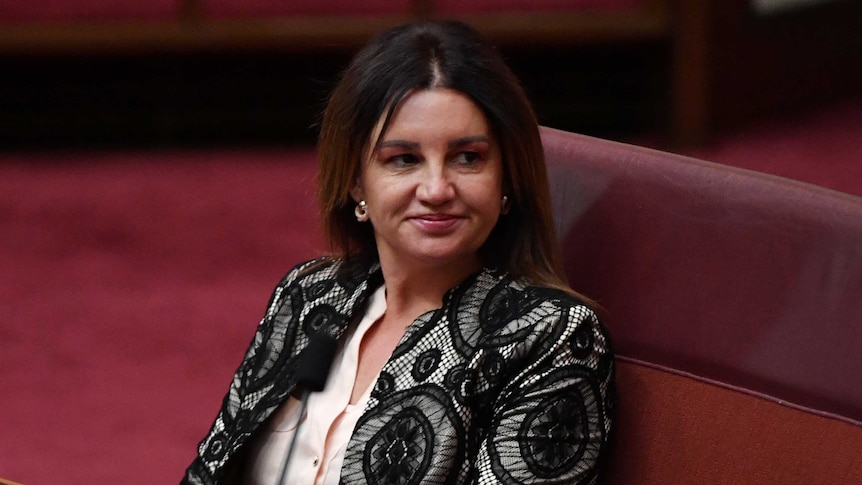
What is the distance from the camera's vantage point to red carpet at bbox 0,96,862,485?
2.26 m

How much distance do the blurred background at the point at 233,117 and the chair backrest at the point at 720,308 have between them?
1398 millimetres

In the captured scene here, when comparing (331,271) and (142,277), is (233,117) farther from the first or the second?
(331,271)

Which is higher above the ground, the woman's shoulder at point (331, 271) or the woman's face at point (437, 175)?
the woman's face at point (437, 175)

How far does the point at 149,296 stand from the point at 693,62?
55.2 inches

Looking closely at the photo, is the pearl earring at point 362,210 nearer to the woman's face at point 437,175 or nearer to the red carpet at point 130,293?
the woman's face at point 437,175

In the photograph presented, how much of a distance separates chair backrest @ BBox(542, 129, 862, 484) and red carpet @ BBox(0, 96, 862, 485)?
111 cm

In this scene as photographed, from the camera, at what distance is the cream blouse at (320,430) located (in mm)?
1230

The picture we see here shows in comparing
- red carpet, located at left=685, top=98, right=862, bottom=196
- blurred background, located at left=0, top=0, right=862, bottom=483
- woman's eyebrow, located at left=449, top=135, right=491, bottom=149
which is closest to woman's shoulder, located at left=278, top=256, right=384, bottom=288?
woman's eyebrow, located at left=449, top=135, right=491, bottom=149

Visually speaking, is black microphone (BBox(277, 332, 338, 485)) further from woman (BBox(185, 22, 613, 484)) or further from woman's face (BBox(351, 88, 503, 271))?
woman's face (BBox(351, 88, 503, 271))

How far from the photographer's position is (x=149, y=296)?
2.70 m

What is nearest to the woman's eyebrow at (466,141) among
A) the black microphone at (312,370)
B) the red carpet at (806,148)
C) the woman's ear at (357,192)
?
the woman's ear at (357,192)

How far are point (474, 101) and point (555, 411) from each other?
28 centimetres

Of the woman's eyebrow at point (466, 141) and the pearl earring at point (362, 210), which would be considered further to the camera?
the pearl earring at point (362, 210)

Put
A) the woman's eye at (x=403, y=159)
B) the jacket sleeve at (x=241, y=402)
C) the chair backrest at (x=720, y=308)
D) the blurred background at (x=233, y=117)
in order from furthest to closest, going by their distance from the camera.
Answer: the blurred background at (x=233, y=117) < the jacket sleeve at (x=241, y=402) < the woman's eye at (x=403, y=159) < the chair backrest at (x=720, y=308)
